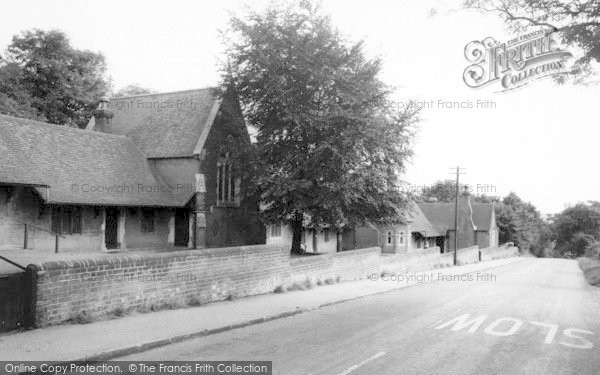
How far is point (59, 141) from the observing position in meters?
23.3

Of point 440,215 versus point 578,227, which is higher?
point 440,215

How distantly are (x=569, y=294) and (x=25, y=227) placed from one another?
22.2 metres

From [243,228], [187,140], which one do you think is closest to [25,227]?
[187,140]

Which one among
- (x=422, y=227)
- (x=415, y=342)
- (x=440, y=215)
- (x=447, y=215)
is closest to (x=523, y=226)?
(x=447, y=215)

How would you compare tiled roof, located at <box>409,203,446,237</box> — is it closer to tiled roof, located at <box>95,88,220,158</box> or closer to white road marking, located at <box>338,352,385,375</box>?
tiled roof, located at <box>95,88,220,158</box>

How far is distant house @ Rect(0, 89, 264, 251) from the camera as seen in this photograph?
20.3 meters

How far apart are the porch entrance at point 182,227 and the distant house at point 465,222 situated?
41110 mm

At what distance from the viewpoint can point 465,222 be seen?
220 ft

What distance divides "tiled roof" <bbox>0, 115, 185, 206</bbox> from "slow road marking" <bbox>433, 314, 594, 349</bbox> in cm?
1532

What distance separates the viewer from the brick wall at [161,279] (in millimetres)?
9359

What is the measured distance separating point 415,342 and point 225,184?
19362mm

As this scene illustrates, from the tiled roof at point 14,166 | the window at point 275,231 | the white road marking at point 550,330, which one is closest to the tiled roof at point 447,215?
the window at point 275,231

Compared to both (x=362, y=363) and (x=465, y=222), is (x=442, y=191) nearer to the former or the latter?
(x=465, y=222)

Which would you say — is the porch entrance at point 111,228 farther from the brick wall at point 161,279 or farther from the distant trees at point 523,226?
the distant trees at point 523,226
